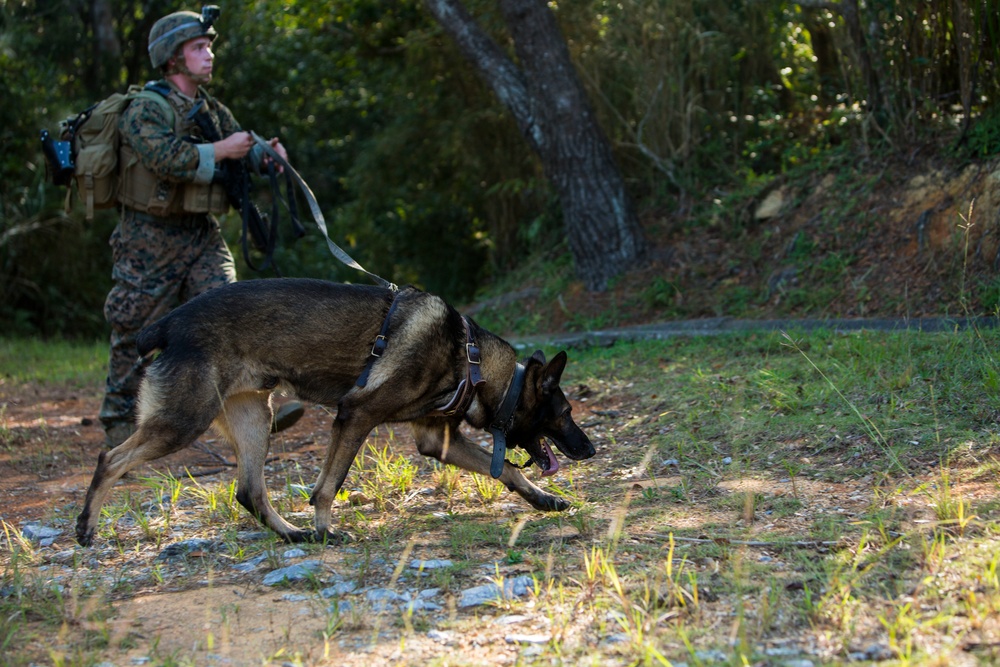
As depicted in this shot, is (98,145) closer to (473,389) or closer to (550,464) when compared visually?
(473,389)

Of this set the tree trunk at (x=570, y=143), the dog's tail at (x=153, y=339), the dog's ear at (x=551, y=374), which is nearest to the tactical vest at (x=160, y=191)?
the dog's tail at (x=153, y=339)

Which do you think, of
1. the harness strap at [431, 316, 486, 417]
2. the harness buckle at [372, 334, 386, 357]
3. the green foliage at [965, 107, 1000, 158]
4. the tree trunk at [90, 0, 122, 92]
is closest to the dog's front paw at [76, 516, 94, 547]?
the harness buckle at [372, 334, 386, 357]

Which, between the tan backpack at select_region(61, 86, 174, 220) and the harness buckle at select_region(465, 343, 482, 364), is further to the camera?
the tan backpack at select_region(61, 86, 174, 220)

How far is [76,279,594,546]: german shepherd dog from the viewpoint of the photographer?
4.00m

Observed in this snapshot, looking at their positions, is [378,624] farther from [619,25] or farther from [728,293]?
[619,25]

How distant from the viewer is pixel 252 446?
435cm

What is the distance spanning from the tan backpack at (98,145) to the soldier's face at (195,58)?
0.22m

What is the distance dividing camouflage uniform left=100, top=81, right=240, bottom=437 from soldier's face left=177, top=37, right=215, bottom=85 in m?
0.14

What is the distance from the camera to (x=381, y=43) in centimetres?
1267

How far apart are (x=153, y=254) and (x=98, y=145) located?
2.20ft

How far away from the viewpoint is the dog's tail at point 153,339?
404 centimetres

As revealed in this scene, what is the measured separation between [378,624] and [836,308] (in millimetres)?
5449

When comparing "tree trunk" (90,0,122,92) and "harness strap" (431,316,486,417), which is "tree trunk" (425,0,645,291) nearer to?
"harness strap" (431,316,486,417)

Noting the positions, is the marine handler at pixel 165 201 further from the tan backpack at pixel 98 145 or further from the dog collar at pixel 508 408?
the dog collar at pixel 508 408
